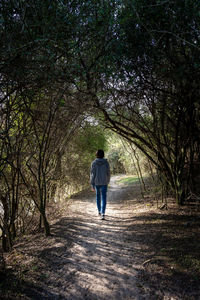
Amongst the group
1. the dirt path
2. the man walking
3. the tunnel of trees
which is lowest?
the dirt path

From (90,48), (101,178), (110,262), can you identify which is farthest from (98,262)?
(90,48)

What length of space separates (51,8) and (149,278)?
3.45m

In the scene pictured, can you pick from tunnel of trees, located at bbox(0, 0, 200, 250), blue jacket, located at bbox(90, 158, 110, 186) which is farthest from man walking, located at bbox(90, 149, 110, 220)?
tunnel of trees, located at bbox(0, 0, 200, 250)

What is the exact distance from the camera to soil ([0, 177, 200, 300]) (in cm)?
207

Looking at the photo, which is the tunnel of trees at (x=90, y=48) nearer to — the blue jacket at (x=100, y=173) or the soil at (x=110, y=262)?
the soil at (x=110, y=262)

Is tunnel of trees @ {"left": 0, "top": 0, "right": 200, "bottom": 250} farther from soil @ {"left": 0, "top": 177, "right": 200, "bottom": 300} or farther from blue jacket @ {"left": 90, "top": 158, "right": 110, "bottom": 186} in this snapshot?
blue jacket @ {"left": 90, "top": 158, "right": 110, "bottom": 186}

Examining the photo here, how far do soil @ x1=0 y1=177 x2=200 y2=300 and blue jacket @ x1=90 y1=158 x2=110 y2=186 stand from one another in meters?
1.10

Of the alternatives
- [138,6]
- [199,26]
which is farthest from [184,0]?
[138,6]

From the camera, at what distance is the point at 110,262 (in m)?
2.71

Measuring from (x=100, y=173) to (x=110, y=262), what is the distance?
8.12 feet

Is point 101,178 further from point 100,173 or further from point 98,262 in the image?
point 98,262

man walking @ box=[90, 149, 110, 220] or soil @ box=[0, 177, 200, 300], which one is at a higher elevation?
man walking @ box=[90, 149, 110, 220]

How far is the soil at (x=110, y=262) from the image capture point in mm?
2068

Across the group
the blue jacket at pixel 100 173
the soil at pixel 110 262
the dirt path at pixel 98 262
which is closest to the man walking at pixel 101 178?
the blue jacket at pixel 100 173
